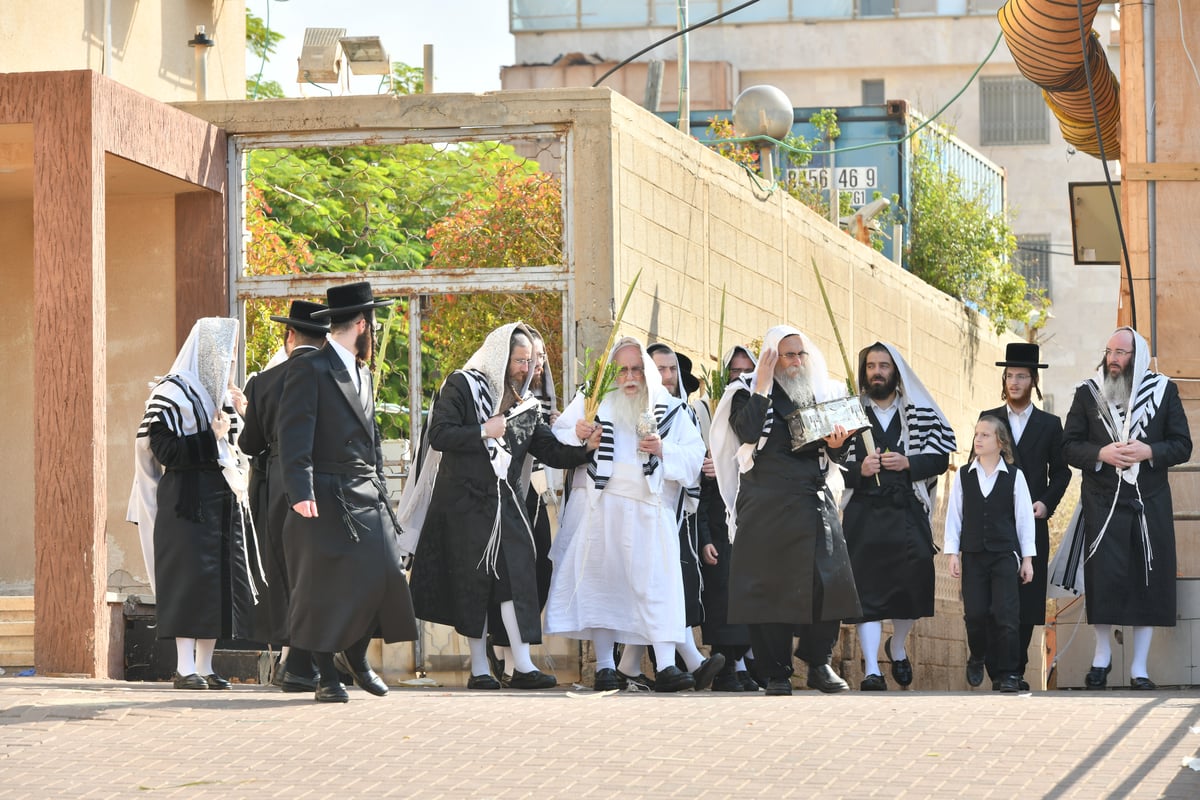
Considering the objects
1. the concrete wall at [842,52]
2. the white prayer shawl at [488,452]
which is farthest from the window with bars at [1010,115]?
the white prayer shawl at [488,452]

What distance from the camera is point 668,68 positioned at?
38125mm

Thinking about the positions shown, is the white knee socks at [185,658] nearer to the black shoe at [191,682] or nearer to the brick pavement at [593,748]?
the black shoe at [191,682]

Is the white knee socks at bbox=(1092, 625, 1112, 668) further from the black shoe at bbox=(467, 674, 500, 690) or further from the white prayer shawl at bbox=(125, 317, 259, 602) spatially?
the white prayer shawl at bbox=(125, 317, 259, 602)

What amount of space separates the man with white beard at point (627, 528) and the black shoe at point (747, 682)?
0.40 metres

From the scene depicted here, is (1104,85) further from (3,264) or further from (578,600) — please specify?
(3,264)

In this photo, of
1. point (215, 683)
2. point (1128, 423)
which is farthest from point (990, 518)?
point (215, 683)

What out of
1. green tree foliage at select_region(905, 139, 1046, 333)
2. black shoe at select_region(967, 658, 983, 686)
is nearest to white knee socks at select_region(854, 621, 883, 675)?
black shoe at select_region(967, 658, 983, 686)

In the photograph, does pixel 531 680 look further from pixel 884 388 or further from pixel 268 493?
pixel 884 388

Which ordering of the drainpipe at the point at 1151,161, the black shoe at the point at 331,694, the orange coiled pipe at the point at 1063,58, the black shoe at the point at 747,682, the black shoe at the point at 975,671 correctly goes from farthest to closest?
the orange coiled pipe at the point at 1063,58
the drainpipe at the point at 1151,161
the black shoe at the point at 975,671
the black shoe at the point at 747,682
the black shoe at the point at 331,694

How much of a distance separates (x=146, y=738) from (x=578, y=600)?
132 inches

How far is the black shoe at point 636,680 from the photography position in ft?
34.6

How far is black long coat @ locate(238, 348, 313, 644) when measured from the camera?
9031mm

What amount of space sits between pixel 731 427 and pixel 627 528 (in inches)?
38.2

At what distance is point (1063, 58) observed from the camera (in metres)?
14.4
